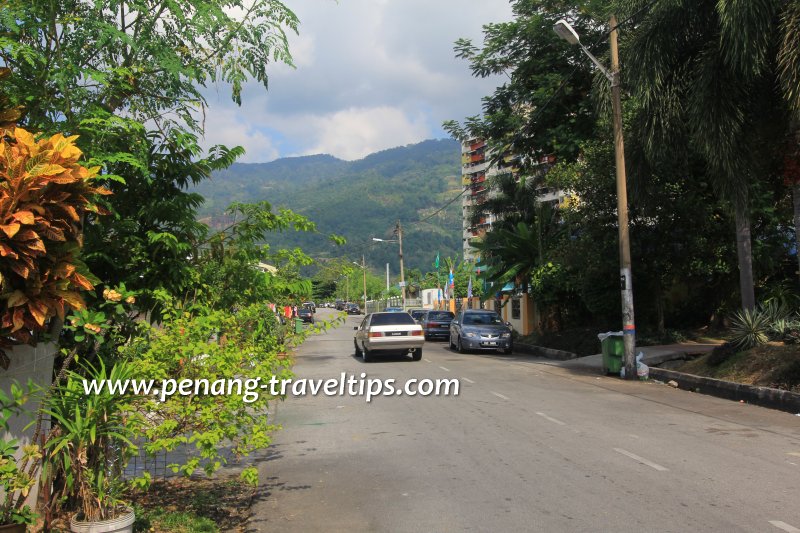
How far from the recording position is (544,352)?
86.8 ft

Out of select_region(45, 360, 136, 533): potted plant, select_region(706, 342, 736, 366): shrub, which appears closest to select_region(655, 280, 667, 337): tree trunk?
select_region(706, 342, 736, 366): shrub

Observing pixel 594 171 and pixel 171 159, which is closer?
pixel 171 159

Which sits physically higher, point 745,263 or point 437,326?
point 745,263

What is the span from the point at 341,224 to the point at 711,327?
17454 cm

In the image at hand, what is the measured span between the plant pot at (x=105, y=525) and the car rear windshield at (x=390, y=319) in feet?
55.7

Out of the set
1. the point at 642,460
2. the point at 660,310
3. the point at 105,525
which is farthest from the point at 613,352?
the point at 105,525

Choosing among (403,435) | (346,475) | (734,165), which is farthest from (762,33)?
(346,475)

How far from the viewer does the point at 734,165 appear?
14.5 metres

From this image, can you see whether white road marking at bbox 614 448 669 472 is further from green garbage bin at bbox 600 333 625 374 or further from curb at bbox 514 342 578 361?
curb at bbox 514 342 578 361

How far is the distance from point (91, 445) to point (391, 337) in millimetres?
16415

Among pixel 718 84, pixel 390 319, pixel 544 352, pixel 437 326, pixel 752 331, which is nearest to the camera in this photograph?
pixel 718 84

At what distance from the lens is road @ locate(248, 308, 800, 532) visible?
5.86m

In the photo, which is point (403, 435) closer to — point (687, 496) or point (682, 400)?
point (687, 496)

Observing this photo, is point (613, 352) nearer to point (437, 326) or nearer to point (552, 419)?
point (552, 419)
